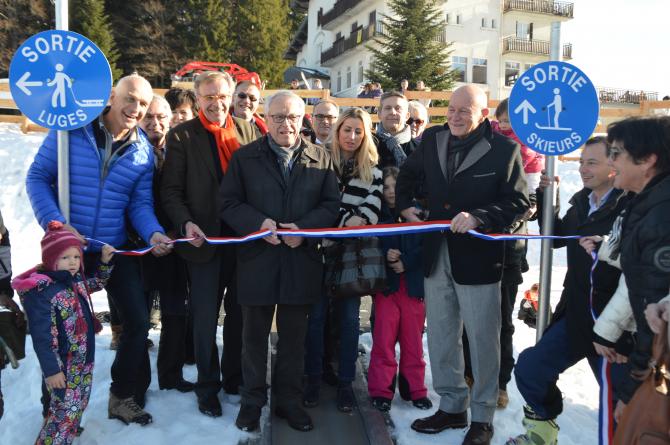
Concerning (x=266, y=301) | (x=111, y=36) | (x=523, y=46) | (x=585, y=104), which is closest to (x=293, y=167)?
(x=266, y=301)

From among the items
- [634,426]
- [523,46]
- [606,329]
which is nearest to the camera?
[634,426]

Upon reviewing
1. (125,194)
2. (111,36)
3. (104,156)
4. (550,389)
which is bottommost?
(550,389)

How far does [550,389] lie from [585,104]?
78.9 inches

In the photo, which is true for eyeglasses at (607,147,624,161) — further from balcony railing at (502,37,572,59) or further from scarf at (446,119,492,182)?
balcony railing at (502,37,572,59)

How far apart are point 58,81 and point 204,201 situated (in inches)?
50.1

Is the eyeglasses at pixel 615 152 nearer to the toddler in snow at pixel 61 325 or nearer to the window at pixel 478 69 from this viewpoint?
the toddler in snow at pixel 61 325

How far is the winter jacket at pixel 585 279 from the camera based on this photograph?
318cm

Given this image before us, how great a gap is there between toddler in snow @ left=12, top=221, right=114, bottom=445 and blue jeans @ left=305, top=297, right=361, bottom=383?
1685mm

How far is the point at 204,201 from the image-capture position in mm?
4266

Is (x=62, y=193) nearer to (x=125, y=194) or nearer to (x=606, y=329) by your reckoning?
(x=125, y=194)

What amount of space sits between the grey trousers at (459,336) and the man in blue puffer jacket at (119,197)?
6.59ft

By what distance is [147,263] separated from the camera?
4.49 metres

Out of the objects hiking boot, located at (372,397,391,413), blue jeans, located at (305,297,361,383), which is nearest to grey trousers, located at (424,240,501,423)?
hiking boot, located at (372,397,391,413)

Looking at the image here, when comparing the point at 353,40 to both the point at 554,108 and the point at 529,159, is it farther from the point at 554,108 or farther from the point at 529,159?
the point at 554,108
